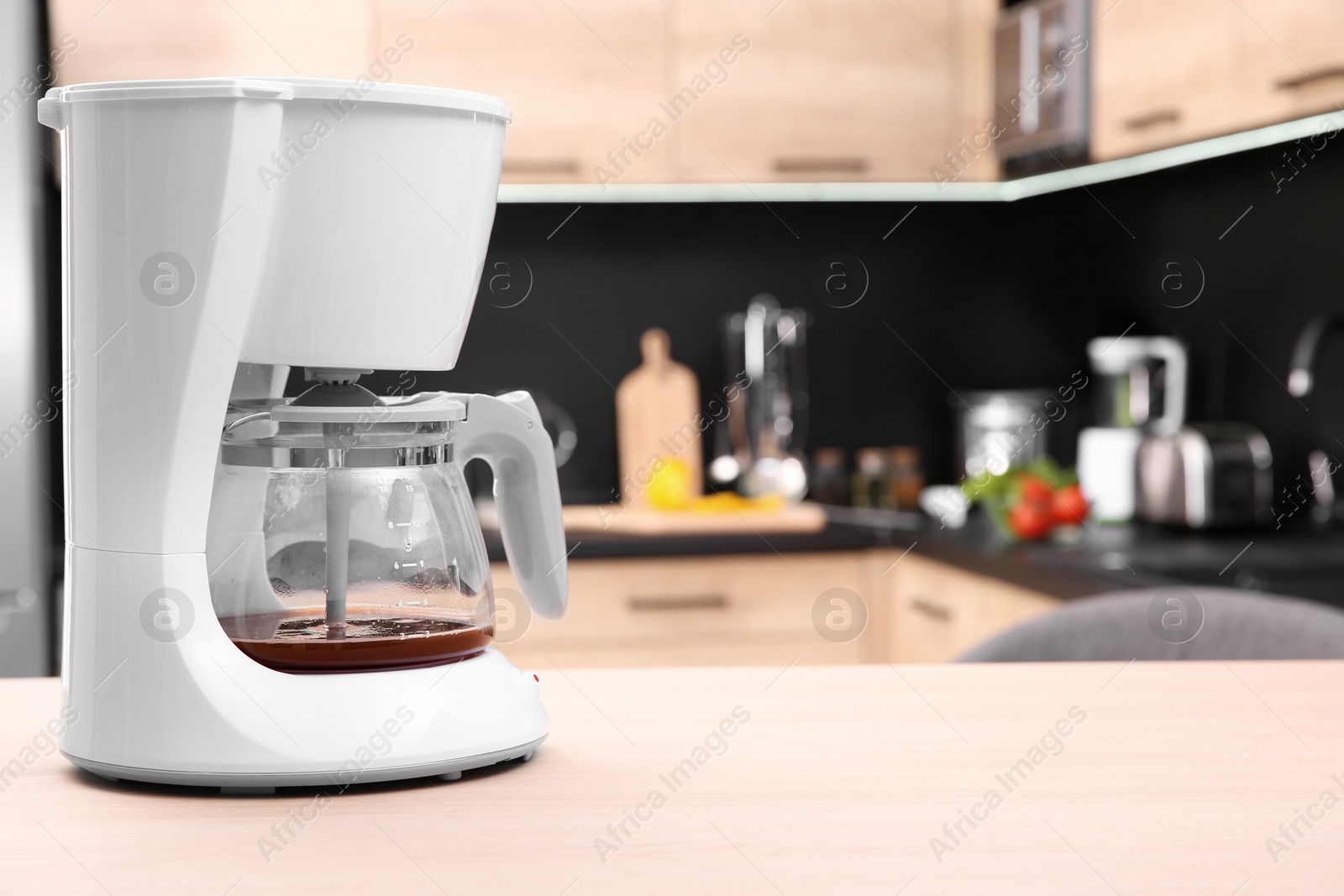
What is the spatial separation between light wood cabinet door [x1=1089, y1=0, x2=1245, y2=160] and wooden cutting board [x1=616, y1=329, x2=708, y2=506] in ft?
3.31

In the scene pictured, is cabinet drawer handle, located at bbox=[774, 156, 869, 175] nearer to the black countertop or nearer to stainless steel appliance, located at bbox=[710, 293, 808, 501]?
stainless steel appliance, located at bbox=[710, 293, 808, 501]

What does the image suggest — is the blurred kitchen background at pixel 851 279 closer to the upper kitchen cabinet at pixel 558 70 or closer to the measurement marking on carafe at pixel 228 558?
the upper kitchen cabinet at pixel 558 70

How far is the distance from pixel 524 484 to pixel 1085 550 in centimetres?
164

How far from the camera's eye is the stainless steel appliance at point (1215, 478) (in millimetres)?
2363

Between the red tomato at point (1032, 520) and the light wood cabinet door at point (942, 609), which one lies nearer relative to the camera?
the light wood cabinet door at point (942, 609)

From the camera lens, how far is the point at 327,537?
714mm

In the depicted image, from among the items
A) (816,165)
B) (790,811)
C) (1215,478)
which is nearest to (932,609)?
(1215,478)

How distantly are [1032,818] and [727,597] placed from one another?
6.29 feet

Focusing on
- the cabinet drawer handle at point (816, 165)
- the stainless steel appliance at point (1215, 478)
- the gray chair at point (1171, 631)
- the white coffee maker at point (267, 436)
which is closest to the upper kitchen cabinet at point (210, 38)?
the cabinet drawer handle at point (816, 165)

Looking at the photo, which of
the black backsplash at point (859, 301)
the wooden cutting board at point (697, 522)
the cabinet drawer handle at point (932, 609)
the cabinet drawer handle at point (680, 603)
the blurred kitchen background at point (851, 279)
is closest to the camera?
the blurred kitchen background at point (851, 279)

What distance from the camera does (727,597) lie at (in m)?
2.55

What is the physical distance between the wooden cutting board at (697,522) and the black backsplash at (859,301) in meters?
0.35

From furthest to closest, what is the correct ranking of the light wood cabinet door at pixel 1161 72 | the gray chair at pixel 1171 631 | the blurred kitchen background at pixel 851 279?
the blurred kitchen background at pixel 851 279, the light wood cabinet door at pixel 1161 72, the gray chair at pixel 1171 631

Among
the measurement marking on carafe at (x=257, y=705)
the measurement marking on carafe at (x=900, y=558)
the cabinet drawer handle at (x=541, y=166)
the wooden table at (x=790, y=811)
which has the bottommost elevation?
the measurement marking on carafe at (x=900, y=558)
